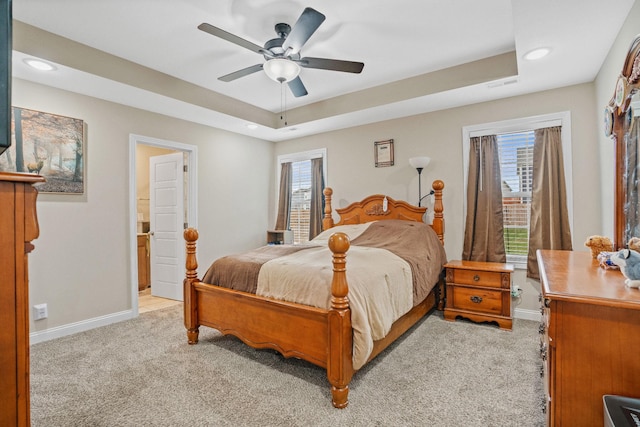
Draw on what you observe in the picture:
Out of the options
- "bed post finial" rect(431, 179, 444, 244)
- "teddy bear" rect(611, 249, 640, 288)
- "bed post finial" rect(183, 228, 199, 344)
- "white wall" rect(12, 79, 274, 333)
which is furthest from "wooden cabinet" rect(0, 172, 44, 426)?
"bed post finial" rect(431, 179, 444, 244)

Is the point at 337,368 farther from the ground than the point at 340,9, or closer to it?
closer to it

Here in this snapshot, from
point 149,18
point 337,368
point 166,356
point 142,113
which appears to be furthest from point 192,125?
point 337,368

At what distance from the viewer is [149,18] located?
8.04ft

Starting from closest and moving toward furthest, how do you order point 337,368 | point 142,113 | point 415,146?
1. point 337,368
2. point 142,113
3. point 415,146

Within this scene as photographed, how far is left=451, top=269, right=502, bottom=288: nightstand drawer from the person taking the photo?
3117 mm

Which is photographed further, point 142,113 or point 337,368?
point 142,113

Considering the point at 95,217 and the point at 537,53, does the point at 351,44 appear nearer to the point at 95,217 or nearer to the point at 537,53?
the point at 537,53

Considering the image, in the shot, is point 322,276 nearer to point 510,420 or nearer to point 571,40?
point 510,420

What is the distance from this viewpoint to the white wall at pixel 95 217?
299 centimetres

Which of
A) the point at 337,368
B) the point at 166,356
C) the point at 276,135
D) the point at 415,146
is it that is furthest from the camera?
the point at 276,135

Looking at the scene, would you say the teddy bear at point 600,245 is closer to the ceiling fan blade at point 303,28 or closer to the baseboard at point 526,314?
the baseboard at point 526,314

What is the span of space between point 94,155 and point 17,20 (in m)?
1.23

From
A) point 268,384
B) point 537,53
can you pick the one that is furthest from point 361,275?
point 537,53

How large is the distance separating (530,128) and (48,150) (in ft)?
15.6
